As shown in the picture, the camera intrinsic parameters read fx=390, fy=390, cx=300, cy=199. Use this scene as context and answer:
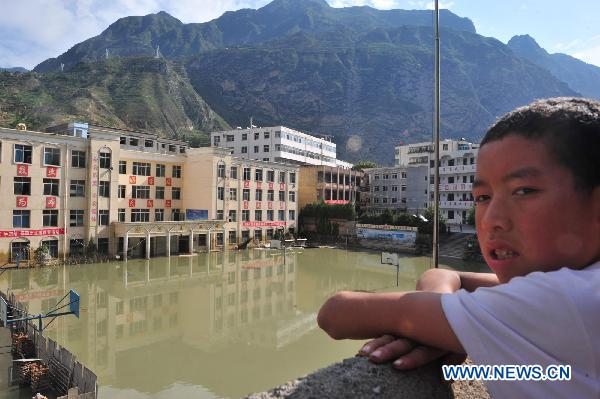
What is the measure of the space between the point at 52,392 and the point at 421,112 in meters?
106

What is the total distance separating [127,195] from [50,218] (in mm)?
5525

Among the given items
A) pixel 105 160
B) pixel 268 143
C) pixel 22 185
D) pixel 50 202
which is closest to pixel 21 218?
pixel 50 202

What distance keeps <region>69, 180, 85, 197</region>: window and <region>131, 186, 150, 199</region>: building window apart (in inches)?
152

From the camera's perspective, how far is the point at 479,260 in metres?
29.5

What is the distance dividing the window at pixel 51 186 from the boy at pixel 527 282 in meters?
27.8

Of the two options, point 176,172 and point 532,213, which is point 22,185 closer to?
point 176,172

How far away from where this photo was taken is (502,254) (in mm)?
1221

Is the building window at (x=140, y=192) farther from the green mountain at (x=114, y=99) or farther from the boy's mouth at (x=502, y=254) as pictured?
the green mountain at (x=114, y=99)

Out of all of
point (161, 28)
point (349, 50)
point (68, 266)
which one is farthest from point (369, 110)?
point (161, 28)

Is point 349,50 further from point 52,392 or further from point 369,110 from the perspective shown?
point 52,392

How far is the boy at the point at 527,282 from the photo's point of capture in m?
0.87

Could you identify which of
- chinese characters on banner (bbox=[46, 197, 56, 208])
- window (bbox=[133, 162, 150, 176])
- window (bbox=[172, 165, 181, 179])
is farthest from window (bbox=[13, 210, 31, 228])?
window (bbox=[172, 165, 181, 179])

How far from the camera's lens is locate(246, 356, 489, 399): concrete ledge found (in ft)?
4.11

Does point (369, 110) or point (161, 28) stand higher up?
point (161, 28)
